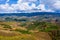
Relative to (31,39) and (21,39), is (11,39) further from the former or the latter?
(31,39)

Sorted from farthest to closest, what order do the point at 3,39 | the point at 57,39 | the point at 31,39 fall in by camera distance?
the point at 57,39, the point at 31,39, the point at 3,39

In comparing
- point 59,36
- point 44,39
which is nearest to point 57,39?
point 59,36

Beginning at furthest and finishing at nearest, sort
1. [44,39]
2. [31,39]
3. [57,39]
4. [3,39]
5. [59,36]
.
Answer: [59,36]
[57,39]
[44,39]
[31,39]
[3,39]

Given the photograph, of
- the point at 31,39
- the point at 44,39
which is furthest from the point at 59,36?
the point at 31,39

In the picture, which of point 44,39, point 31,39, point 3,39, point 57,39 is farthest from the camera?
point 57,39

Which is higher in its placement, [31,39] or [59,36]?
[31,39]

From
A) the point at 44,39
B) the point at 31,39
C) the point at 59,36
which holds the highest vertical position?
the point at 31,39

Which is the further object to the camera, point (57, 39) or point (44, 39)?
point (57, 39)

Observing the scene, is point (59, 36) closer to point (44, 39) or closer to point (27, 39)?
point (44, 39)

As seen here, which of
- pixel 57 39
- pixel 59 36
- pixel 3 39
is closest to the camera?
pixel 3 39
